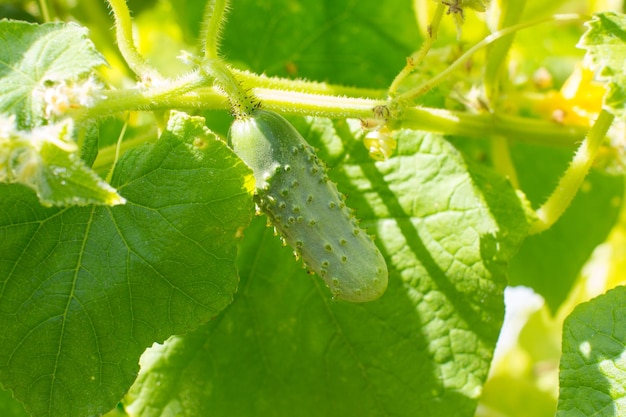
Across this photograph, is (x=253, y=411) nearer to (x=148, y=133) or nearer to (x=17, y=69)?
(x=148, y=133)

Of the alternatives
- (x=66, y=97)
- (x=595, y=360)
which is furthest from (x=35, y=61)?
(x=595, y=360)

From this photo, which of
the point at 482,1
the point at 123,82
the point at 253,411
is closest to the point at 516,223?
the point at 482,1

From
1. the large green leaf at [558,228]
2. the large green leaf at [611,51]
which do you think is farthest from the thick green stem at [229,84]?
the large green leaf at [558,228]

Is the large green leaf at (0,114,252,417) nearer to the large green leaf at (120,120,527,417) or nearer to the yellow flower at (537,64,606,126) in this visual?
the large green leaf at (120,120,527,417)

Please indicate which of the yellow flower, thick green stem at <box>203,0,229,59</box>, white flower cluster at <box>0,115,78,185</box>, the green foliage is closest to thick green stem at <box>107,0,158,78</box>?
the green foliage

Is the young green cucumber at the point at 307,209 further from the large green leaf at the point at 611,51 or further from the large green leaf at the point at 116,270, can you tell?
the large green leaf at the point at 611,51

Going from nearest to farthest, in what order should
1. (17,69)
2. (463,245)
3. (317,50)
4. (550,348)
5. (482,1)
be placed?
1. (17,69)
2. (482,1)
3. (463,245)
4. (317,50)
5. (550,348)
